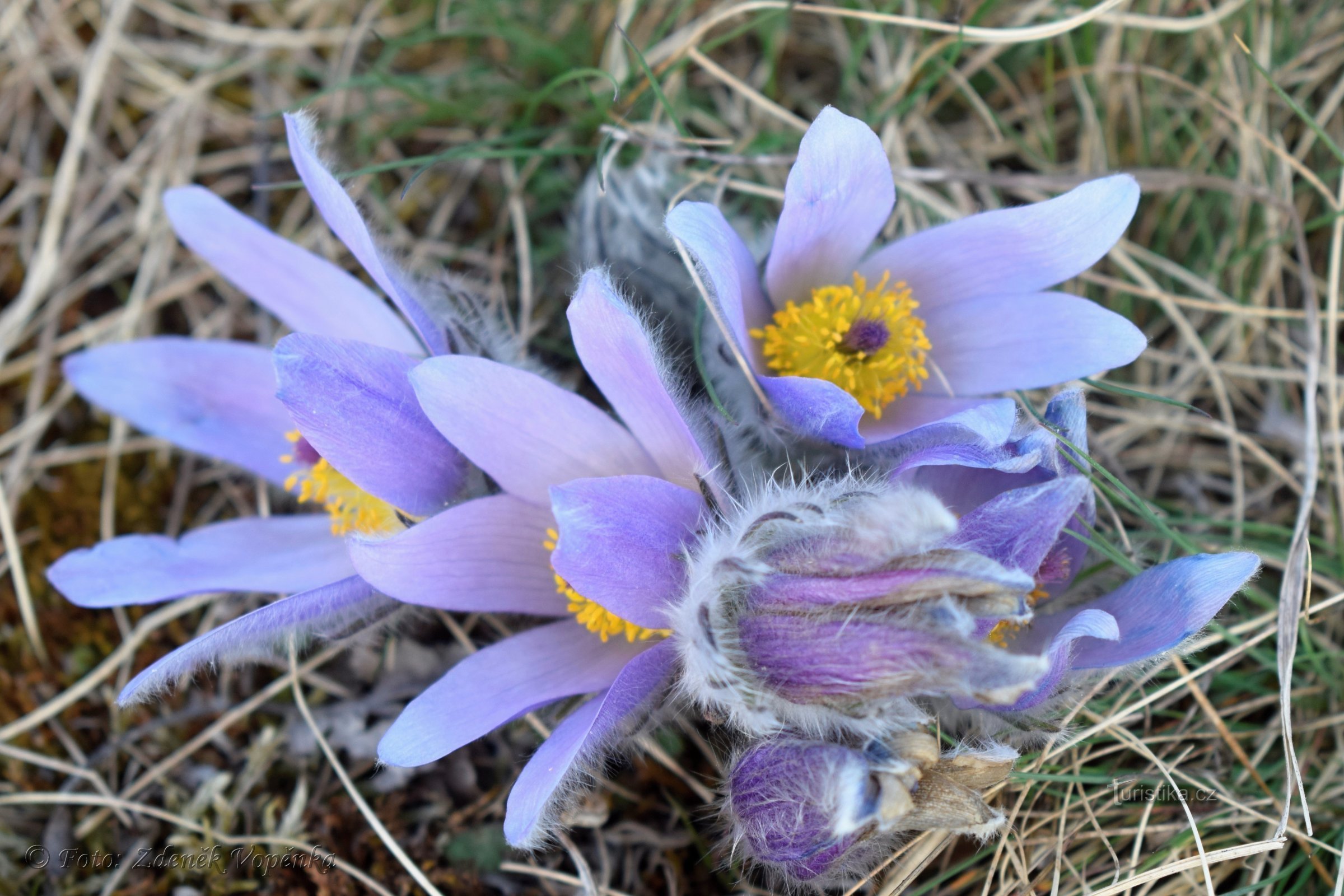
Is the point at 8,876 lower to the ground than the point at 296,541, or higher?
lower

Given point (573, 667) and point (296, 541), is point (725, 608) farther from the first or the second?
point (296, 541)

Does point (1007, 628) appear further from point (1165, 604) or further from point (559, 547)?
point (559, 547)

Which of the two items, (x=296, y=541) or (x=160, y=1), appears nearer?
(x=296, y=541)

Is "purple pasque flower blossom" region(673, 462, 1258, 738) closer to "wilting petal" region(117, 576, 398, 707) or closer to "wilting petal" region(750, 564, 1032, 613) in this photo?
"wilting petal" region(750, 564, 1032, 613)

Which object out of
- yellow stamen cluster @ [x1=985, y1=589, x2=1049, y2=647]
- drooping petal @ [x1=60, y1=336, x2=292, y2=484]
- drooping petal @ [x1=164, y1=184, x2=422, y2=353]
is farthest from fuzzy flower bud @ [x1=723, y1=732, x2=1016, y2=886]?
drooping petal @ [x1=60, y1=336, x2=292, y2=484]

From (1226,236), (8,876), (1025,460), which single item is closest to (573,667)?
(1025,460)

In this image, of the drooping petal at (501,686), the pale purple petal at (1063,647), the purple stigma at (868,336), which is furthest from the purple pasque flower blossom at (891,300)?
the drooping petal at (501,686)
